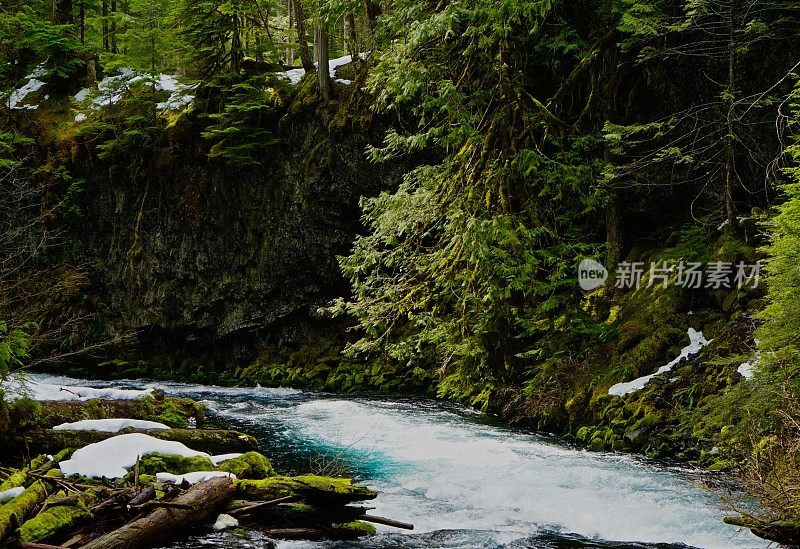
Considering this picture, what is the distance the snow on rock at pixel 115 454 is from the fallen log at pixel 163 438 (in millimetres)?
812

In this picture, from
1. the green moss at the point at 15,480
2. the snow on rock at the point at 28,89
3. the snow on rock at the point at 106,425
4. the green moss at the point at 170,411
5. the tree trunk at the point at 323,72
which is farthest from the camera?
the snow on rock at the point at 28,89

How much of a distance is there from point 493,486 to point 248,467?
2.61m

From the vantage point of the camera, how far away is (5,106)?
22.8 metres

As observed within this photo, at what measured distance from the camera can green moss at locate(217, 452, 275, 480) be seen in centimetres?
689

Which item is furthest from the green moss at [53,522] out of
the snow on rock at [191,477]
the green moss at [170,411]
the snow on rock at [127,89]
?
the snow on rock at [127,89]

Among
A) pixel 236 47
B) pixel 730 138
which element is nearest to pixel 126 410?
pixel 730 138

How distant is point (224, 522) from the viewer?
583 cm

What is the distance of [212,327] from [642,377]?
1329 cm

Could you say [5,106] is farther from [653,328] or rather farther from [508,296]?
[653,328]

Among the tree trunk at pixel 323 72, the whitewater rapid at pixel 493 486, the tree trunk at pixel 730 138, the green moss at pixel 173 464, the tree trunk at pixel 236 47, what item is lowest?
the whitewater rapid at pixel 493 486

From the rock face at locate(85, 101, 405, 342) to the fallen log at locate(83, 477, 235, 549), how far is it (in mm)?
12512

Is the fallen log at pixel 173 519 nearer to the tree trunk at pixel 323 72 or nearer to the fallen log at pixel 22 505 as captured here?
the fallen log at pixel 22 505

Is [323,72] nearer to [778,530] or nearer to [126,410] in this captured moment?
[126,410]

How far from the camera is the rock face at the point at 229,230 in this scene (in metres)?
18.5
